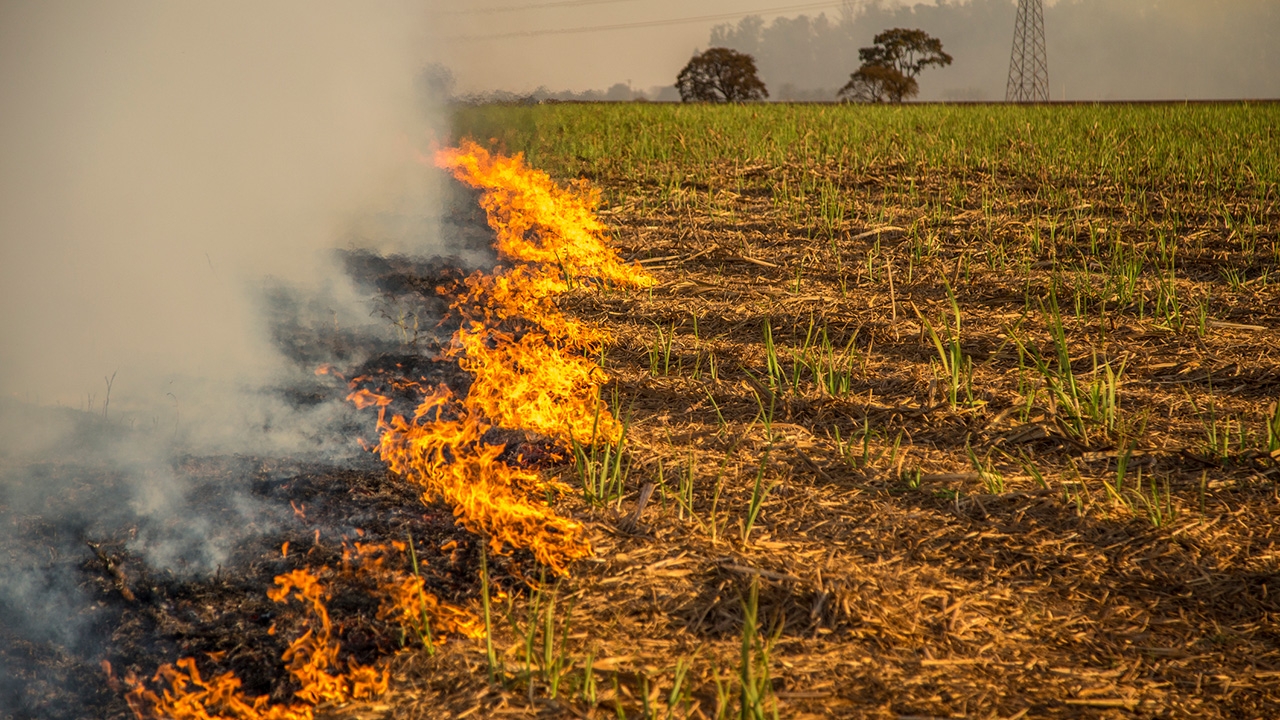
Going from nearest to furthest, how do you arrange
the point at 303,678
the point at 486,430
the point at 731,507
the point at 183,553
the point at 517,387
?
the point at 303,678, the point at 183,553, the point at 731,507, the point at 486,430, the point at 517,387

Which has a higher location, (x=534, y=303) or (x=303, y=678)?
(x=534, y=303)

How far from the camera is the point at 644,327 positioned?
500 cm

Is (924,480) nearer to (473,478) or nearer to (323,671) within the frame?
(473,478)

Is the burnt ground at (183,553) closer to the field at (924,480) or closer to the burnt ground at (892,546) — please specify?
the burnt ground at (892,546)

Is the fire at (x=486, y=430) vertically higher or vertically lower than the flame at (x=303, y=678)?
higher

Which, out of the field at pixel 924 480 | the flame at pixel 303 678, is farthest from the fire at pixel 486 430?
the field at pixel 924 480

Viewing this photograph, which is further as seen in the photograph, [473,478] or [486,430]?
[486,430]

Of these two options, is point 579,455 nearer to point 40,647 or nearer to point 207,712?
point 207,712

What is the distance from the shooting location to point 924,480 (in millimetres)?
3168

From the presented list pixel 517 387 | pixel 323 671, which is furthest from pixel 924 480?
A: pixel 323 671

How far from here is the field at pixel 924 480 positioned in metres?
2.22

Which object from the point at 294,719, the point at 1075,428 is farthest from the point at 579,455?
the point at 1075,428

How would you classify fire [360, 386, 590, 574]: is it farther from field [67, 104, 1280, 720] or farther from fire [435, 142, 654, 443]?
fire [435, 142, 654, 443]

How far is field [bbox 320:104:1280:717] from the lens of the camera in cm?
222
